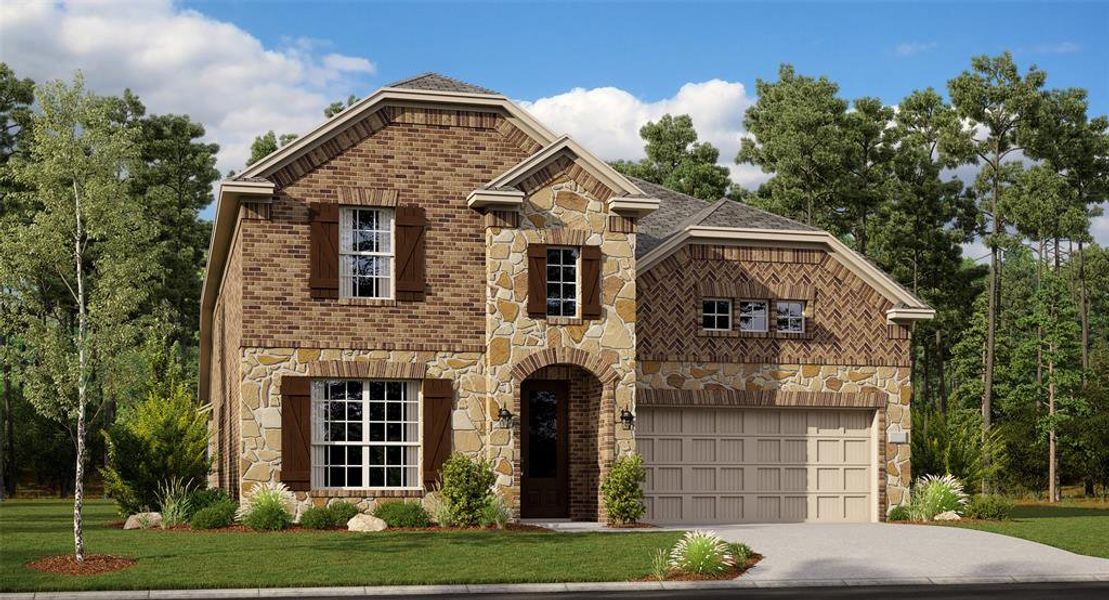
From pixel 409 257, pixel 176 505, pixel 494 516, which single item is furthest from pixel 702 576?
pixel 176 505

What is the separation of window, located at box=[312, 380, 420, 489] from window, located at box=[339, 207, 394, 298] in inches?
68.1

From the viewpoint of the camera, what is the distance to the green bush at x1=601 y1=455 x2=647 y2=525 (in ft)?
75.7

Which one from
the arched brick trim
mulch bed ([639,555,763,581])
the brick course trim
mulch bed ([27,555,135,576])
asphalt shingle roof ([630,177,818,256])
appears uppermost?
asphalt shingle roof ([630,177,818,256])

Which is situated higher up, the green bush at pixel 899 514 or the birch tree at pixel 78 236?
the birch tree at pixel 78 236

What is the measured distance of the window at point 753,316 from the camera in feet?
86.7

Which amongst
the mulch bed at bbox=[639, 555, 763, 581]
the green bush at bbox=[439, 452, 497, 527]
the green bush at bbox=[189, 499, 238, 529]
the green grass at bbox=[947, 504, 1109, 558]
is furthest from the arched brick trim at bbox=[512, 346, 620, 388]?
the green grass at bbox=[947, 504, 1109, 558]

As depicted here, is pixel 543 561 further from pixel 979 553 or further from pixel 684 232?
pixel 684 232

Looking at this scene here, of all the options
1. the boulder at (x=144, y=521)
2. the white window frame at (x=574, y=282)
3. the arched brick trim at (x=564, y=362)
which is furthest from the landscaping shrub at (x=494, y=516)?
the boulder at (x=144, y=521)

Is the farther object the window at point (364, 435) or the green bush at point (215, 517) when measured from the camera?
the window at point (364, 435)

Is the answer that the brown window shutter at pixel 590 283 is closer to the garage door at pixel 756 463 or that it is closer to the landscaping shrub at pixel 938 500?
the garage door at pixel 756 463

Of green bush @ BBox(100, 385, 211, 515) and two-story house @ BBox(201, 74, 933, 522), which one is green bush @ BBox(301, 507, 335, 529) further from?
green bush @ BBox(100, 385, 211, 515)

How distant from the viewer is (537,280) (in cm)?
2348

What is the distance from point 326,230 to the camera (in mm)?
23109

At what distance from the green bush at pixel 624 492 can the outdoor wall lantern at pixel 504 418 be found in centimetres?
208
